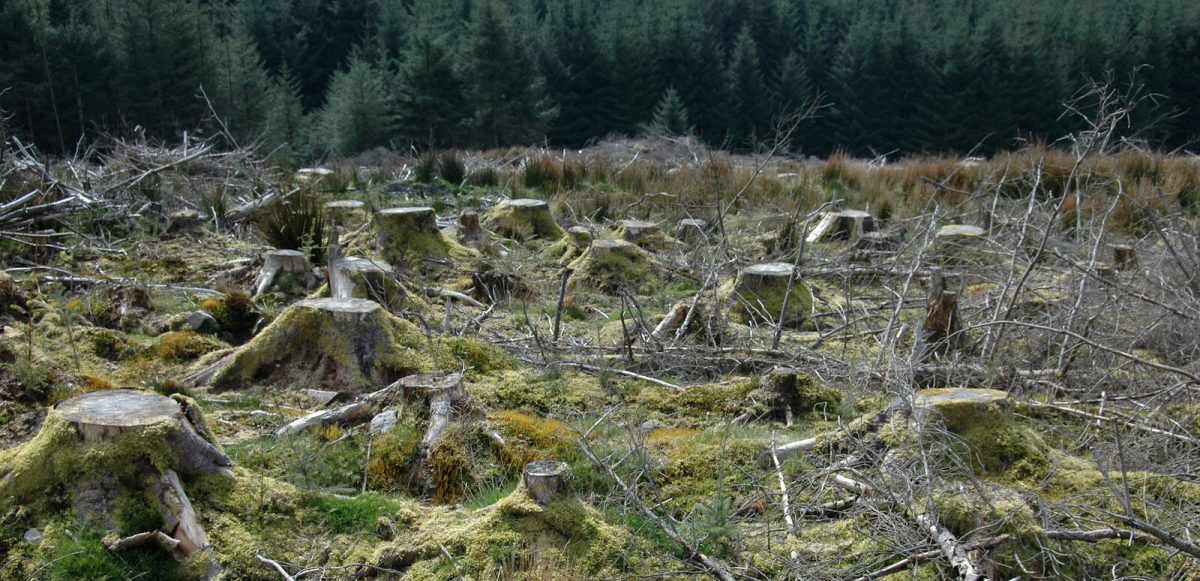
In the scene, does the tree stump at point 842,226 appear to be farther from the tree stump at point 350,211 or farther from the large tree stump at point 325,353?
the large tree stump at point 325,353

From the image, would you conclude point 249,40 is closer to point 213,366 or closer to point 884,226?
point 884,226

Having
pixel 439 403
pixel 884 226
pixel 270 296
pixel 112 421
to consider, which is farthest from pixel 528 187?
pixel 112 421

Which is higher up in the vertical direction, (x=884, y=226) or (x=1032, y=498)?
(x=1032, y=498)

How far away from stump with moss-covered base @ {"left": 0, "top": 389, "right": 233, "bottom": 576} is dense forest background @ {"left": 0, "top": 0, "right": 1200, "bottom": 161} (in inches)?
1010

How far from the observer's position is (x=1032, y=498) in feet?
9.59

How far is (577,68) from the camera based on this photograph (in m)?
46.4

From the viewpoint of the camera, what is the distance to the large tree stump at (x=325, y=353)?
4.66 m

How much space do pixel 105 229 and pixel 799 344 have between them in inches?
238

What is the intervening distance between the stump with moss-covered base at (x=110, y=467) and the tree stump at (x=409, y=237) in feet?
14.8

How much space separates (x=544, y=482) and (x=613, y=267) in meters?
4.50

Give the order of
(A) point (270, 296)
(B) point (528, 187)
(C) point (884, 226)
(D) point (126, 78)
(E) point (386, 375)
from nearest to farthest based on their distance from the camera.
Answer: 1. (E) point (386, 375)
2. (A) point (270, 296)
3. (C) point (884, 226)
4. (B) point (528, 187)
5. (D) point (126, 78)

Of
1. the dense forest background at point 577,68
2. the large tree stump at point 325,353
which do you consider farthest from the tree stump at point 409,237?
the dense forest background at point 577,68

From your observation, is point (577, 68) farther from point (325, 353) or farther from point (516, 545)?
point (516, 545)

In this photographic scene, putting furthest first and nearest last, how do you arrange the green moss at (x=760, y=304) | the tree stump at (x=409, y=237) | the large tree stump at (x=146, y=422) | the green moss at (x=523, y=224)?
the green moss at (x=523, y=224) → the tree stump at (x=409, y=237) → the green moss at (x=760, y=304) → the large tree stump at (x=146, y=422)
